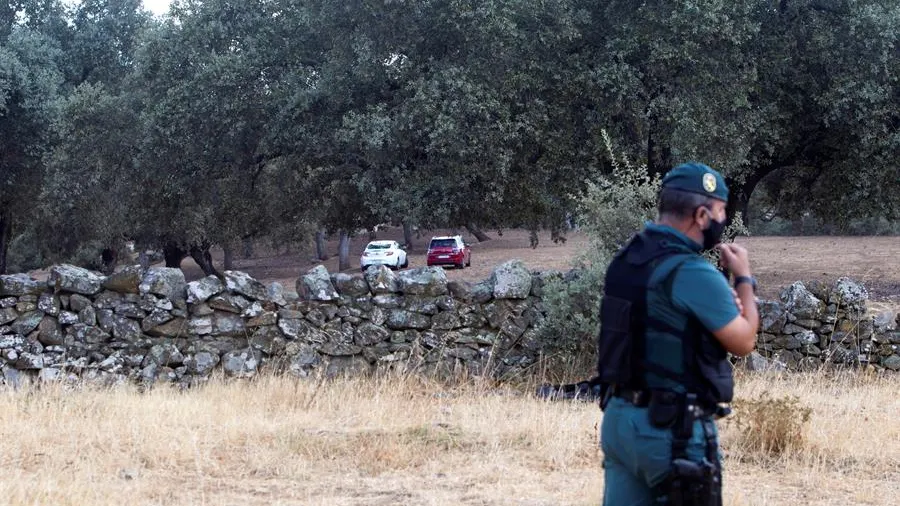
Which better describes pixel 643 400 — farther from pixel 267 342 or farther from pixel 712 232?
pixel 267 342

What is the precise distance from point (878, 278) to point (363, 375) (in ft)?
56.4

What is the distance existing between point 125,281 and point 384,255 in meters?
27.1

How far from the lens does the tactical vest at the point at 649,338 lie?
136 inches

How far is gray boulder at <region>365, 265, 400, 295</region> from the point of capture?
10789mm

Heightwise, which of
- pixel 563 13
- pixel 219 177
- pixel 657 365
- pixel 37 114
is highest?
pixel 563 13

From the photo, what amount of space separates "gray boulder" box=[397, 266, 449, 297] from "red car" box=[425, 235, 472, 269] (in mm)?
25320

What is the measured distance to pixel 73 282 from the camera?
33.9ft

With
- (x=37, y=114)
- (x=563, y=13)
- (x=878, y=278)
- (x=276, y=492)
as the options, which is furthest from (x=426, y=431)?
(x=878, y=278)

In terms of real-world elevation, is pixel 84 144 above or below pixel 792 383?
above

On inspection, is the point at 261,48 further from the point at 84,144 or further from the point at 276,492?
the point at 276,492

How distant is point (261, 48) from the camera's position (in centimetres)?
1739

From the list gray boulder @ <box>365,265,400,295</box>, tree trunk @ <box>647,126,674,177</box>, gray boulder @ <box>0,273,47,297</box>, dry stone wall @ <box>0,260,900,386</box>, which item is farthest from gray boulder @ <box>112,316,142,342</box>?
tree trunk @ <box>647,126,674,177</box>

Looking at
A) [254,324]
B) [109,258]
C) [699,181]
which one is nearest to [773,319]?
[254,324]

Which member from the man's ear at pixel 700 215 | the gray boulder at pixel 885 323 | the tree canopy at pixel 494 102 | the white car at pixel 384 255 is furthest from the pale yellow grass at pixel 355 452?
the white car at pixel 384 255
